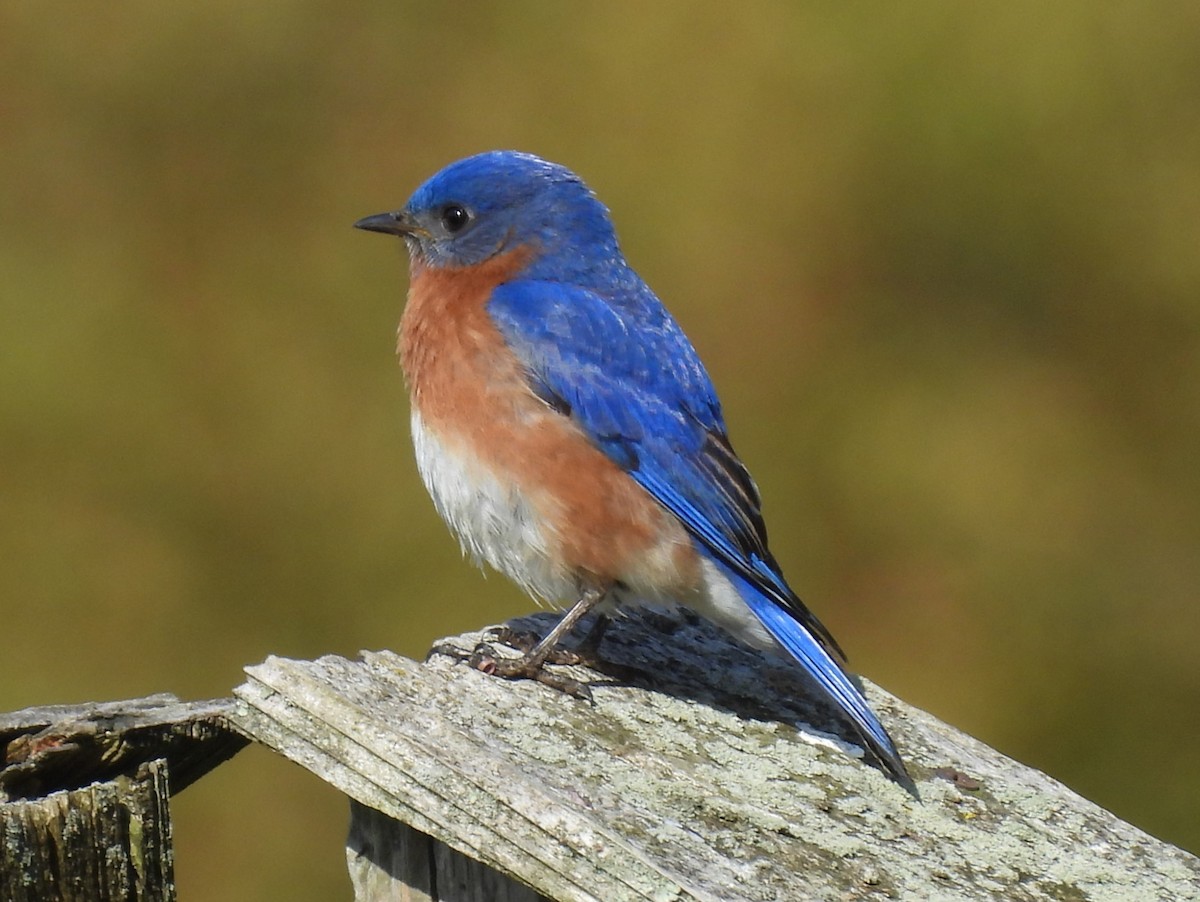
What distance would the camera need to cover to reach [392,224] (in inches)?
202

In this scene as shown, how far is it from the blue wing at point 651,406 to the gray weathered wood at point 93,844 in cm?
156

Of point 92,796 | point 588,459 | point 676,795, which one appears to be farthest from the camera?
point 588,459

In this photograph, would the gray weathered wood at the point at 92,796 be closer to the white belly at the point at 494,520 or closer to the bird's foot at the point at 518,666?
the bird's foot at the point at 518,666

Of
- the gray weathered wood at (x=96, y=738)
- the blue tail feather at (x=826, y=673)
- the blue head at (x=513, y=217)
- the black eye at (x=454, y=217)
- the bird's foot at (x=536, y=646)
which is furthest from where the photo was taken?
the black eye at (x=454, y=217)

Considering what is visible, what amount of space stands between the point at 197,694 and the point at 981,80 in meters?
3.19

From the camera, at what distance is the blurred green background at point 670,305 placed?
550 centimetres

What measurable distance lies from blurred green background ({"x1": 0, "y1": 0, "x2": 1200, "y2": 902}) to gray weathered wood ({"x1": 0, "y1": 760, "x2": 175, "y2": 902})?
88.8 inches

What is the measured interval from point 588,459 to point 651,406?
0.77 ft

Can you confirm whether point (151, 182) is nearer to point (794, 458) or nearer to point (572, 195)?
point (572, 195)

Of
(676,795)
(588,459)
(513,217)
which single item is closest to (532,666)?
(676,795)

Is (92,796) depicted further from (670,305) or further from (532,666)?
(670,305)

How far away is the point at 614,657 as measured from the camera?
415cm

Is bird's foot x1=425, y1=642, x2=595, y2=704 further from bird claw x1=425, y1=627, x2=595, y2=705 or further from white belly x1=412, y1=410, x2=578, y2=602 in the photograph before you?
white belly x1=412, y1=410, x2=578, y2=602

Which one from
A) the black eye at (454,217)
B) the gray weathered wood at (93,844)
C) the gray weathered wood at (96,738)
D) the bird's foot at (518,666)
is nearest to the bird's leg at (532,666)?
the bird's foot at (518,666)
